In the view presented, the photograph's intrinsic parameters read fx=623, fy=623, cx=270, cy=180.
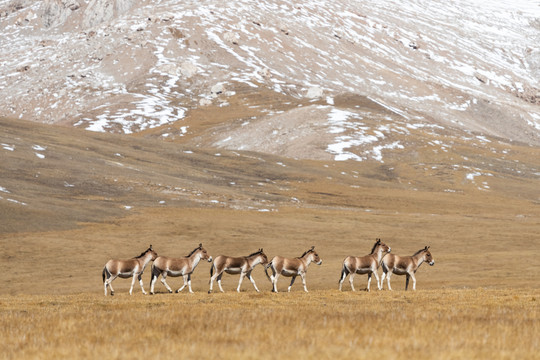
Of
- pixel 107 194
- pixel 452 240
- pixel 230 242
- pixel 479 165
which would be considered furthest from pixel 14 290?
pixel 479 165

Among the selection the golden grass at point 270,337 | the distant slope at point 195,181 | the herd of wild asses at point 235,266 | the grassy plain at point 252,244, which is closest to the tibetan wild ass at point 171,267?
the herd of wild asses at point 235,266

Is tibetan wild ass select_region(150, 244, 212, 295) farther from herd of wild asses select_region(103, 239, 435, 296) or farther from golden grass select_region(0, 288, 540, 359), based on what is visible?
golden grass select_region(0, 288, 540, 359)

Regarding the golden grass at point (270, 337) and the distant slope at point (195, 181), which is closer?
the golden grass at point (270, 337)

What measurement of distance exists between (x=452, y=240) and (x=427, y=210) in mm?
43049

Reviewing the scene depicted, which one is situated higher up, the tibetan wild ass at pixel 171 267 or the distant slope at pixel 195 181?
the distant slope at pixel 195 181

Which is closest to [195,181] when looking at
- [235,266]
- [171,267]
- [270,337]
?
[235,266]

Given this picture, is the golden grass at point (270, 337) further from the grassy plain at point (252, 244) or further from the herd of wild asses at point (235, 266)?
the herd of wild asses at point (235, 266)

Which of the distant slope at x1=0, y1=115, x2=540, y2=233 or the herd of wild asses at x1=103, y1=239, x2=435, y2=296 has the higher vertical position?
the distant slope at x1=0, y1=115, x2=540, y2=233

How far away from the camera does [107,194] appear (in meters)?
114

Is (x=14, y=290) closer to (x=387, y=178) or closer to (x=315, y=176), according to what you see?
(x=315, y=176)

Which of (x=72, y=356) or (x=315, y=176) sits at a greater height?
(x=315, y=176)

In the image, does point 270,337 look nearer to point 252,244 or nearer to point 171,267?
point 171,267

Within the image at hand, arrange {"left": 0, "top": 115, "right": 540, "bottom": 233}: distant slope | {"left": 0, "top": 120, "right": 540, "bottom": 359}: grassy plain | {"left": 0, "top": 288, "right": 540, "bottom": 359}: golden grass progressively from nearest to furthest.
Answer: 1. {"left": 0, "top": 288, "right": 540, "bottom": 359}: golden grass
2. {"left": 0, "top": 120, "right": 540, "bottom": 359}: grassy plain
3. {"left": 0, "top": 115, "right": 540, "bottom": 233}: distant slope

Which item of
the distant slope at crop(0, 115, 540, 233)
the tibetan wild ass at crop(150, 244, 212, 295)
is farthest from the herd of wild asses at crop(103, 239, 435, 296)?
the distant slope at crop(0, 115, 540, 233)
